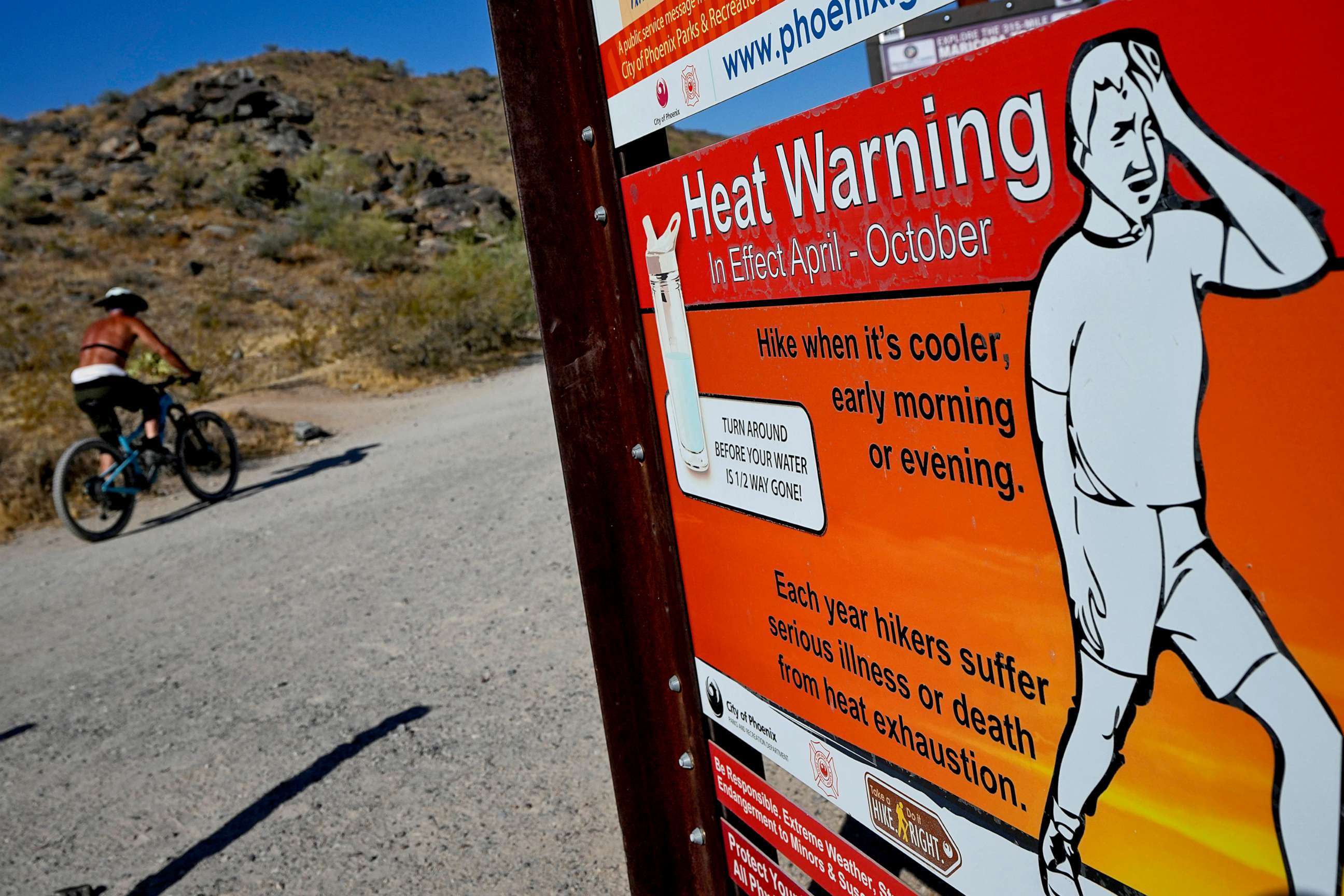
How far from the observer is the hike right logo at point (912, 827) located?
4.93 ft

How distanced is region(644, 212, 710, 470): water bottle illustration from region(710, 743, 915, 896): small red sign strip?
0.61 metres

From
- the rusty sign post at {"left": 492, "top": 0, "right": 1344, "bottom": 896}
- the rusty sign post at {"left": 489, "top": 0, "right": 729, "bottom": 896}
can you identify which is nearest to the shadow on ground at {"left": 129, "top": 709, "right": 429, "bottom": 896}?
the rusty sign post at {"left": 489, "top": 0, "right": 729, "bottom": 896}

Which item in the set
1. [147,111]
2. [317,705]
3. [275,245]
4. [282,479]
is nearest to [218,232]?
[275,245]

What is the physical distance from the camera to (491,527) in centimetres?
697

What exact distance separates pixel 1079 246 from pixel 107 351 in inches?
369

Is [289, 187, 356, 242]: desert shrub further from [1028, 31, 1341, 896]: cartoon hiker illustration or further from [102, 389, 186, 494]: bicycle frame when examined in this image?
[1028, 31, 1341, 896]: cartoon hiker illustration

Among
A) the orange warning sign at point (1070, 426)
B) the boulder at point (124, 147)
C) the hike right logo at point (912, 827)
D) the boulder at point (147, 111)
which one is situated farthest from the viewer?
the boulder at point (147, 111)

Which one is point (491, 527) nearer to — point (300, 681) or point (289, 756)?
point (300, 681)

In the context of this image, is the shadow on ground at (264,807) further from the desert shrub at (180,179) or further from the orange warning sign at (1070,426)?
the desert shrub at (180,179)

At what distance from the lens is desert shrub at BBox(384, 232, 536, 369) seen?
15453mm

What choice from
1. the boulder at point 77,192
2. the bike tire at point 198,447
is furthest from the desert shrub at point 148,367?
the boulder at point 77,192

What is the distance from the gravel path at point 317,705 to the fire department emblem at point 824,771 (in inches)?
58.6

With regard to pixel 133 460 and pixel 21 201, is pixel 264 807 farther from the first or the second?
pixel 21 201

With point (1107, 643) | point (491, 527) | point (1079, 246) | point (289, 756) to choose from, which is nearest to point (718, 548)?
point (1107, 643)
